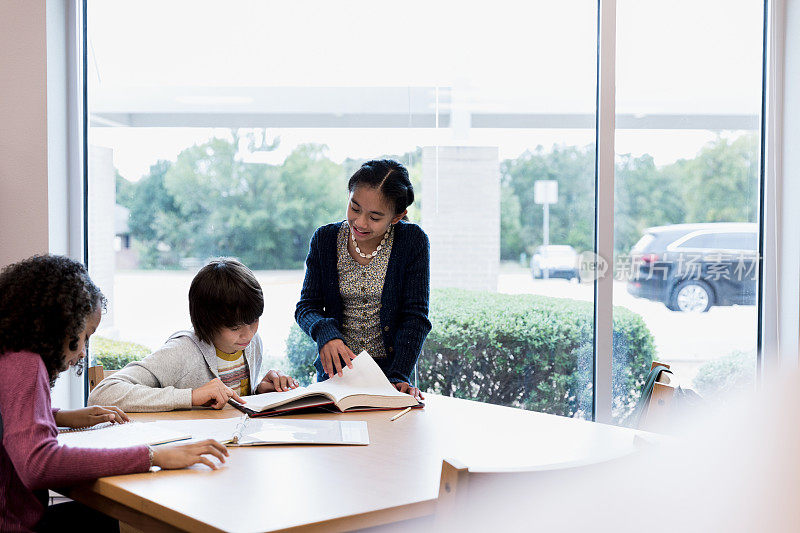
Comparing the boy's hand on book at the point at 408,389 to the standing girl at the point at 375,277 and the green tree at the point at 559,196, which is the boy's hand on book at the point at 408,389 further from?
the green tree at the point at 559,196

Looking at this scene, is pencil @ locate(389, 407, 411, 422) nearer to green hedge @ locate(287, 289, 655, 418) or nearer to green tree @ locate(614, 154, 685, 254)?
green hedge @ locate(287, 289, 655, 418)

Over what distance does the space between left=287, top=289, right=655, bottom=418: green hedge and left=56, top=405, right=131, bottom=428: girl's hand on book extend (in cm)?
165

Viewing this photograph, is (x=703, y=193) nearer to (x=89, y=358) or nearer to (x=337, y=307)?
(x=337, y=307)

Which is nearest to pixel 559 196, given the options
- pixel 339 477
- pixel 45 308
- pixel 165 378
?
pixel 165 378

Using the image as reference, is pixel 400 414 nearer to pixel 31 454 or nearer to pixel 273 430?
pixel 273 430

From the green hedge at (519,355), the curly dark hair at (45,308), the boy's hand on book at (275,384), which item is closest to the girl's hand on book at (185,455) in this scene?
the curly dark hair at (45,308)

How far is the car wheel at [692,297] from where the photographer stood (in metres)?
3.38

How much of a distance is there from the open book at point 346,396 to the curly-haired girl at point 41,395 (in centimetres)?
44

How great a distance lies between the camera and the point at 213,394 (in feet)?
6.30

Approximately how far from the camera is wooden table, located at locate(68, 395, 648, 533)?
1.15 m

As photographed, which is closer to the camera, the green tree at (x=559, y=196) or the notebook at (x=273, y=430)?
the notebook at (x=273, y=430)

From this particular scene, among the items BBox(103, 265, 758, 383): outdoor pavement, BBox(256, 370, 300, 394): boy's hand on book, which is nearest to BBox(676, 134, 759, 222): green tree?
BBox(103, 265, 758, 383): outdoor pavement

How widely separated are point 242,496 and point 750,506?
797 millimetres

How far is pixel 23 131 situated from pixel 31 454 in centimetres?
208
